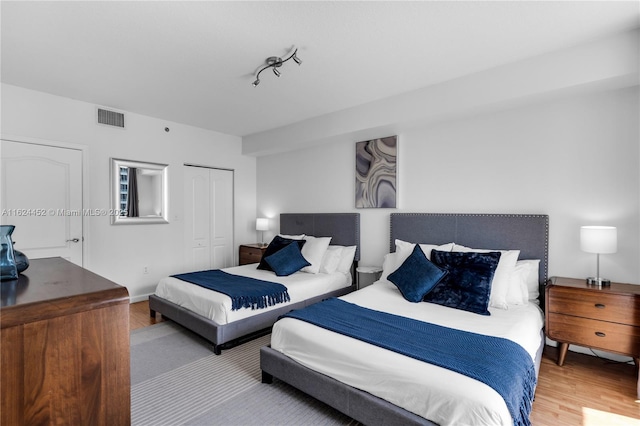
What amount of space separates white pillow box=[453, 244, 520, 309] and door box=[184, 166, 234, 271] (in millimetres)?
4304

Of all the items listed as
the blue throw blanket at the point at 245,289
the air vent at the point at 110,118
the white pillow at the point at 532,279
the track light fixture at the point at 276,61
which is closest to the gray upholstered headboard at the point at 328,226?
the blue throw blanket at the point at 245,289

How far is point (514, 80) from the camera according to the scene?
2.89 meters

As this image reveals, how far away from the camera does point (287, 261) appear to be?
13.2ft

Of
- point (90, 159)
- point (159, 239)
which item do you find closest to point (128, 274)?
point (159, 239)

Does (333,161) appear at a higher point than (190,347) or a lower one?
higher

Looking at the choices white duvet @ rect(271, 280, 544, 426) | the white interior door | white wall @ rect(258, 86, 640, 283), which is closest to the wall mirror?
the white interior door

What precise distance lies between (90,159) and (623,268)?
5906mm

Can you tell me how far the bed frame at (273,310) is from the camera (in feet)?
9.83

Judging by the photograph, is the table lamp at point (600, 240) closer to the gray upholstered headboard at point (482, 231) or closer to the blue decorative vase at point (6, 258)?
the gray upholstered headboard at point (482, 231)

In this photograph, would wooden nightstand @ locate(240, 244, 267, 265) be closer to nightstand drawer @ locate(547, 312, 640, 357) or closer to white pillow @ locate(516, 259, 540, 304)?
white pillow @ locate(516, 259, 540, 304)

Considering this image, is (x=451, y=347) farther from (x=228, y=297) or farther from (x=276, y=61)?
(x=276, y=61)

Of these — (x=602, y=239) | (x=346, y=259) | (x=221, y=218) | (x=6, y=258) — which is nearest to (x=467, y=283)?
(x=602, y=239)

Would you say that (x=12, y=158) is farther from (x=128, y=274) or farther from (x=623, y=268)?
(x=623, y=268)

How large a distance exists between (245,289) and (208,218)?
2.51 m
